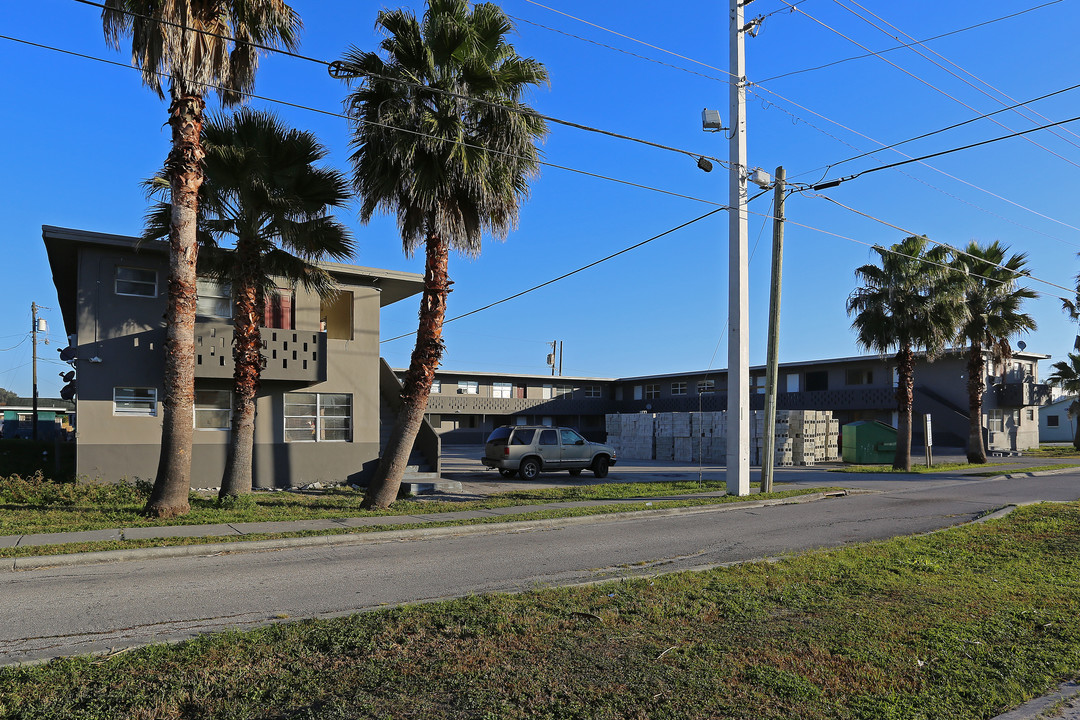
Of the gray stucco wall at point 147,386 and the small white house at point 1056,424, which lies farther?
the small white house at point 1056,424

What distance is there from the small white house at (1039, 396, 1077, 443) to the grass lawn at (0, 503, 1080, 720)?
79.6 m

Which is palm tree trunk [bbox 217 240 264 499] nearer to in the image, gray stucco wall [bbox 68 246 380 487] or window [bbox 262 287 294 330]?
gray stucco wall [bbox 68 246 380 487]

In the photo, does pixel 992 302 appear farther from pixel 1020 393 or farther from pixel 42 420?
pixel 42 420

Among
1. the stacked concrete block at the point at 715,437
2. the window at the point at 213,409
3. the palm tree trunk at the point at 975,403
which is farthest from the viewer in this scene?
the stacked concrete block at the point at 715,437

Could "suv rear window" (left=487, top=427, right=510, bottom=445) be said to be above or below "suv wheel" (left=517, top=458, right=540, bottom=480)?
above

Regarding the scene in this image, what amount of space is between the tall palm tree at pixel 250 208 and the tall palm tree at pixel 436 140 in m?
1.81

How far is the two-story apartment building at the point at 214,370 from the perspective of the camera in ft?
60.3

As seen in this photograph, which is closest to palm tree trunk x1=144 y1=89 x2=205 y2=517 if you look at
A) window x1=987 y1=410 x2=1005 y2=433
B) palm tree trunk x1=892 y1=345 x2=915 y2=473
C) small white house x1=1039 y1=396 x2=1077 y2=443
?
palm tree trunk x1=892 y1=345 x2=915 y2=473

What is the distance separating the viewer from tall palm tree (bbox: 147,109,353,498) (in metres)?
15.9

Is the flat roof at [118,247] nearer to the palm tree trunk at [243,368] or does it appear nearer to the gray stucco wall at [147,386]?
the gray stucco wall at [147,386]

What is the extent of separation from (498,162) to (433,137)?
5.04 ft

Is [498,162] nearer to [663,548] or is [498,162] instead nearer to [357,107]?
[357,107]

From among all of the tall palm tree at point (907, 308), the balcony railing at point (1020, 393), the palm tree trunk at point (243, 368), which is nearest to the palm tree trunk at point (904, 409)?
the tall palm tree at point (907, 308)

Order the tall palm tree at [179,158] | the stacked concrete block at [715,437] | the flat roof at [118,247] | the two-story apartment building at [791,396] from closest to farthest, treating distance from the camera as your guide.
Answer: the tall palm tree at [179,158] < the flat roof at [118,247] < the stacked concrete block at [715,437] < the two-story apartment building at [791,396]
